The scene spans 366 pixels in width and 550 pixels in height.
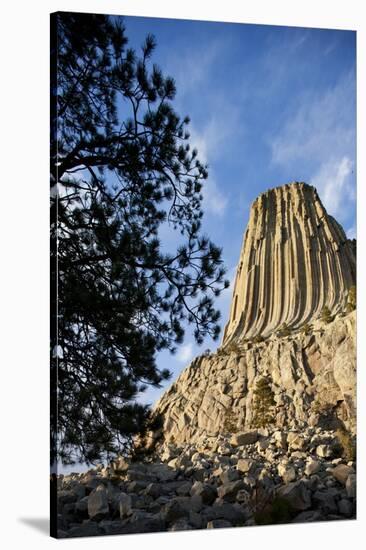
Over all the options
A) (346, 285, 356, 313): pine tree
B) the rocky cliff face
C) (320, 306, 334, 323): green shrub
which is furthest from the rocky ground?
(346, 285, 356, 313): pine tree

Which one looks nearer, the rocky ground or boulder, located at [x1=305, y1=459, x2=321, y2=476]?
the rocky ground

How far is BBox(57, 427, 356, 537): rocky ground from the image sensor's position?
763cm

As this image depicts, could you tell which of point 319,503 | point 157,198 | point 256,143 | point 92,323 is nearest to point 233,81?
point 256,143

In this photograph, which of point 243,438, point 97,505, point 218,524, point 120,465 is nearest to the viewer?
point 97,505

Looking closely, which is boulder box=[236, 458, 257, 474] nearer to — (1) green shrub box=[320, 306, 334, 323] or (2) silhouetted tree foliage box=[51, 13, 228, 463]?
(2) silhouetted tree foliage box=[51, 13, 228, 463]

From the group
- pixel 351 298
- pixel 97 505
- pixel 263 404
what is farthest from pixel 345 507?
pixel 97 505

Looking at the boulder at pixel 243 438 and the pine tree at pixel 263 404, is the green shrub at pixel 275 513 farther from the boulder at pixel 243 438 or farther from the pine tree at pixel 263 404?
the pine tree at pixel 263 404

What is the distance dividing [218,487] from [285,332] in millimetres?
1536

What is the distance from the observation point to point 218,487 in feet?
26.6

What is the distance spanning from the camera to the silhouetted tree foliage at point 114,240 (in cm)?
761

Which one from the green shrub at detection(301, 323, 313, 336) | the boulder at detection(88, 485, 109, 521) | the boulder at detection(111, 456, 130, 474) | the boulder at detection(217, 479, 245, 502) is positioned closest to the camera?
the boulder at detection(88, 485, 109, 521)

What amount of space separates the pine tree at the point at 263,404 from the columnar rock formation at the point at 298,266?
16.9 inches

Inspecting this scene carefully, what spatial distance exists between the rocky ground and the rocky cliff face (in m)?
0.15

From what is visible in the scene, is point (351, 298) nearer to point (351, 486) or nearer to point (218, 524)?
point (351, 486)
